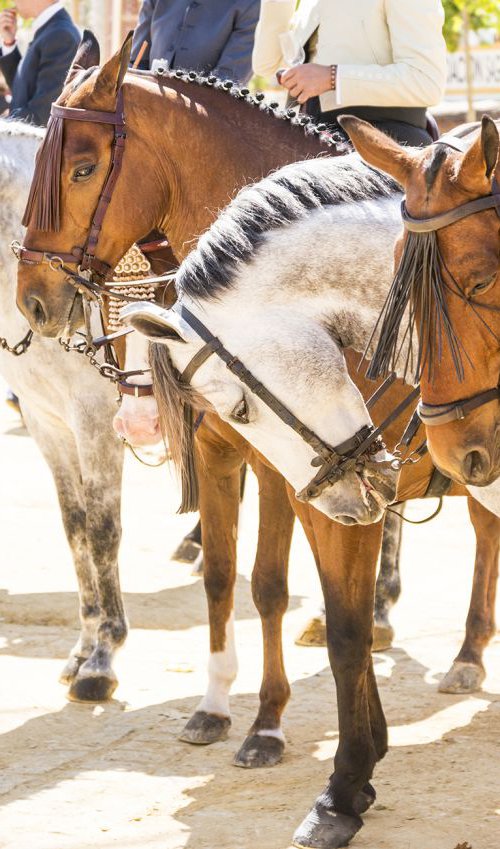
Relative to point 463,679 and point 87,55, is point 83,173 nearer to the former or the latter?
point 87,55

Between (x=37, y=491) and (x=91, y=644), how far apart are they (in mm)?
4213

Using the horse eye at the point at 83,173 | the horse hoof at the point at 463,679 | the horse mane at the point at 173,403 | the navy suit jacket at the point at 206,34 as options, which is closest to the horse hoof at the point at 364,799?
the horse mane at the point at 173,403

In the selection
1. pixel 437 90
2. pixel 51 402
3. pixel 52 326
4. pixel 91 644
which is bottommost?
pixel 91 644

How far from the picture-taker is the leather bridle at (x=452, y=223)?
286 cm

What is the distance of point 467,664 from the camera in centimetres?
528

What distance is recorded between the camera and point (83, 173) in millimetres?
4246

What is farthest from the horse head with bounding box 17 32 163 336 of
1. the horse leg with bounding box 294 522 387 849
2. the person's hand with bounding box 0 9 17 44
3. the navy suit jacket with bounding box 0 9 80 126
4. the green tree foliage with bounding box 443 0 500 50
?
the green tree foliage with bounding box 443 0 500 50

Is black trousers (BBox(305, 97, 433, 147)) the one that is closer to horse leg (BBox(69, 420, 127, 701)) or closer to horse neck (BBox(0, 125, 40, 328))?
horse neck (BBox(0, 125, 40, 328))

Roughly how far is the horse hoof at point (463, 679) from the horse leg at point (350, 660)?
61.6 inches

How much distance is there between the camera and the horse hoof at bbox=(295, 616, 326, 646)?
5.98 m

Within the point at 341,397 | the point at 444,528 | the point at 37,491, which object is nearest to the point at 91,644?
the point at 341,397

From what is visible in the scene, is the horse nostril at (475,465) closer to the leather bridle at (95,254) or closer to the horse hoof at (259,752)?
the leather bridle at (95,254)

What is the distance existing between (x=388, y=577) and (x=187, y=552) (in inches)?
75.1

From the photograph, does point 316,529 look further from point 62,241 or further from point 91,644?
point 91,644
